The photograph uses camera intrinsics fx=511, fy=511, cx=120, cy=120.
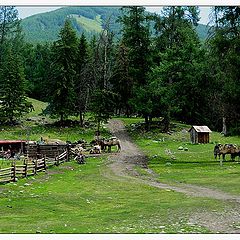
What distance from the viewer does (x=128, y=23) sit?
167 ft

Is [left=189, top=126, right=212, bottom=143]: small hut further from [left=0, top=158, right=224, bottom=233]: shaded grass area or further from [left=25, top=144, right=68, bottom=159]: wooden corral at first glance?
[left=0, top=158, right=224, bottom=233]: shaded grass area

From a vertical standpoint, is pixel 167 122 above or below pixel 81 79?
below

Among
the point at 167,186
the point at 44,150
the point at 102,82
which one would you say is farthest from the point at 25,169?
the point at 102,82

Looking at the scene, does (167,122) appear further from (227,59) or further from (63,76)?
(227,59)

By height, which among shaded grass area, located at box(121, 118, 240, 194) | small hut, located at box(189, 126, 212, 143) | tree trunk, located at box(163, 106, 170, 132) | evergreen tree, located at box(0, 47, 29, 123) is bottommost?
shaded grass area, located at box(121, 118, 240, 194)

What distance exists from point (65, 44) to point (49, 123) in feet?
29.1

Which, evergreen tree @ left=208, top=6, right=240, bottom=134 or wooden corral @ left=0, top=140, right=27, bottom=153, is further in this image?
wooden corral @ left=0, top=140, right=27, bottom=153

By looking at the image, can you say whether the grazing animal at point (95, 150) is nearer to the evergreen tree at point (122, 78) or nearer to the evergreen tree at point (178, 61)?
the evergreen tree at point (178, 61)

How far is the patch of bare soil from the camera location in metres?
15.2

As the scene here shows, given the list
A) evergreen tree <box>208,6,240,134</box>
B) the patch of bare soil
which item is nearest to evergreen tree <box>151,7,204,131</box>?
evergreen tree <box>208,6,240,134</box>

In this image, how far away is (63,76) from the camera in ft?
182

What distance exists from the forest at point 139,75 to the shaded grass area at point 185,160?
2.06m

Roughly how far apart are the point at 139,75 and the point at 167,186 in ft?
97.4

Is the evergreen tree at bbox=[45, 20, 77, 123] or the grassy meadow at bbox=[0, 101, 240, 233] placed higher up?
the evergreen tree at bbox=[45, 20, 77, 123]
